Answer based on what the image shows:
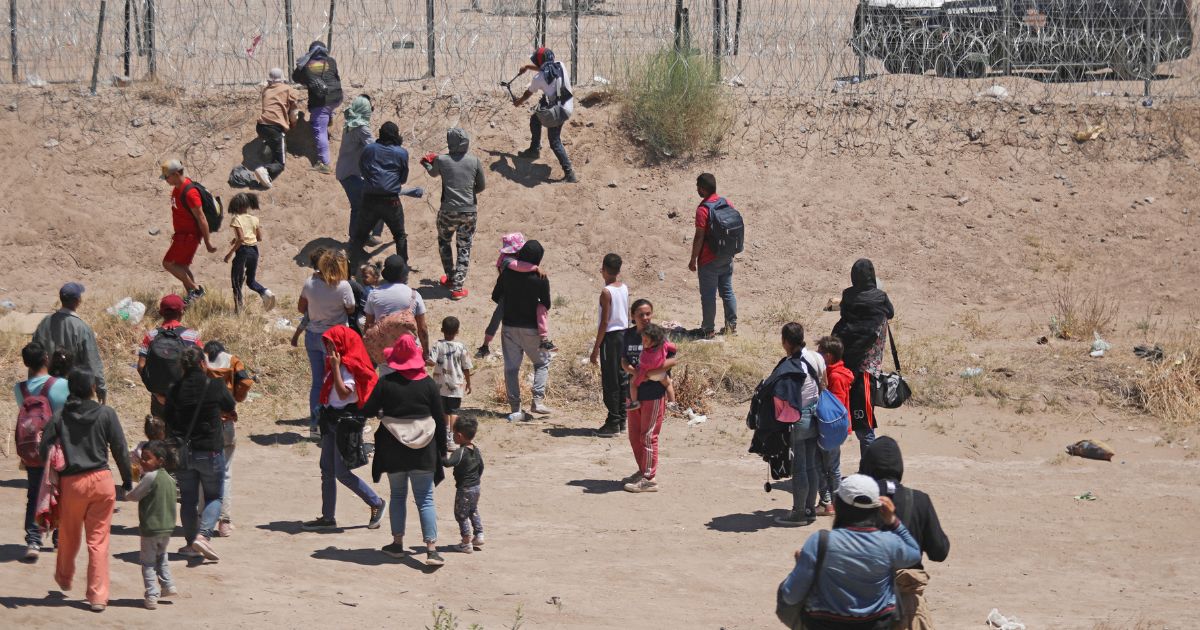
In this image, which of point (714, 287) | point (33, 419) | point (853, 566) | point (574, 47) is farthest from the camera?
point (574, 47)

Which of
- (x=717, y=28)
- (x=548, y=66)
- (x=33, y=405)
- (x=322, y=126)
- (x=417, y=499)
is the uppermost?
(x=717, y=28)

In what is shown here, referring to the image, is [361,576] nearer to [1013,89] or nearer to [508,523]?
[508,523]

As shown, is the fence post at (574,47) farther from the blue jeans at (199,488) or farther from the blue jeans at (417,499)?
the blue jeans at (199,488)

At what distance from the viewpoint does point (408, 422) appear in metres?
7.50

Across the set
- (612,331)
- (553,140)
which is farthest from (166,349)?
(553,140)

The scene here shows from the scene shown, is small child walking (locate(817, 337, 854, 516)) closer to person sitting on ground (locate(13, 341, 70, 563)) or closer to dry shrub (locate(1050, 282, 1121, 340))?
person sitting on ground (locate(13, 341, 70, 563))

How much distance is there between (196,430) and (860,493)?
412 cm

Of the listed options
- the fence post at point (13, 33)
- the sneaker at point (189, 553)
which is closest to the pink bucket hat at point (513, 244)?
→ the sneaker at point (189, 553)

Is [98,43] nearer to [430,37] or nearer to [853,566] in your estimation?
[430,37]

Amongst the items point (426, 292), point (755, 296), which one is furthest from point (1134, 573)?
point (426, 292)

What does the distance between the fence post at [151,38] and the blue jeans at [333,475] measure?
10.3 m

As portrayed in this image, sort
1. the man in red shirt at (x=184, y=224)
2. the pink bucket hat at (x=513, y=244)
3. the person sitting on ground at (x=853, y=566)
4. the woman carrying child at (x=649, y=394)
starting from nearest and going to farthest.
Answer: the person sitting on ground at (x=853, y=566)
the woman carrying child at (x=649, y=394)
the pink bucket hat at (x=513, y=244)
the man in red shirt at (x=184, y=224)

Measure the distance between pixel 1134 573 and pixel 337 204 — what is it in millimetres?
10028

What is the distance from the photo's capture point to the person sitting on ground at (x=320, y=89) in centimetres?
1502
